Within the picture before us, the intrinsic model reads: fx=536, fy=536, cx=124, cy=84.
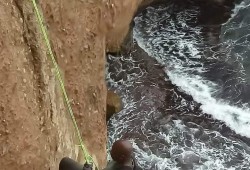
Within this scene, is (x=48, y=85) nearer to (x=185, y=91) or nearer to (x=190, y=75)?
(x=185, y=91)

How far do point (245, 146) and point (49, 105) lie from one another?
634 centimetres

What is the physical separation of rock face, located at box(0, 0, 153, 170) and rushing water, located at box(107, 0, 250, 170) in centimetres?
302

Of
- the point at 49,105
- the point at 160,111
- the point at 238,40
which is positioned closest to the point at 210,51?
the point at 238,40

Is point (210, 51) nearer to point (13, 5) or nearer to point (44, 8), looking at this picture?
point (44, 8)

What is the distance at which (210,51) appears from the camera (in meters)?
14.6

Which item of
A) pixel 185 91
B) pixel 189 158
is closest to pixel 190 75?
pixel 185 91

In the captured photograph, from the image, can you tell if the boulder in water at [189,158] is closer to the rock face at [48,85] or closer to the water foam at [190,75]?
the water foam at [190,75]

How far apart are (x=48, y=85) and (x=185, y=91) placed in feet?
23.9

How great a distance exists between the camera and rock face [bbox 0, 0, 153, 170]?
5340 millimetres

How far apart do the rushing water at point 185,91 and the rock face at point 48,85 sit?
9.90ft

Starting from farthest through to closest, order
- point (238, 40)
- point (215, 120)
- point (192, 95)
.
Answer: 1. point (238, 40)
2. point (192, 95)
3. point (215, 120)

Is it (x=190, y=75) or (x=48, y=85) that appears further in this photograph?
(x=190, y=75)

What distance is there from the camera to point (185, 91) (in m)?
12.9

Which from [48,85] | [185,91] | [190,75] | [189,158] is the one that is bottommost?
[189,158]
